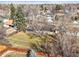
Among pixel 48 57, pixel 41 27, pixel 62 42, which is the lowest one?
pixel 48 57

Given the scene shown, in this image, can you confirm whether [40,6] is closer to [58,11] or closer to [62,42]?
[58,11]

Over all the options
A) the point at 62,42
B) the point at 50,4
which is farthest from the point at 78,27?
the point at 50,4

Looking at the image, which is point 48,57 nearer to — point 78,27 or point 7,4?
point 78,27

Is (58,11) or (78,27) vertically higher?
(58,11)

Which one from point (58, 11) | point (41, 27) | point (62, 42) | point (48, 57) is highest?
point (58, 11)

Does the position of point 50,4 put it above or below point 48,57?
above

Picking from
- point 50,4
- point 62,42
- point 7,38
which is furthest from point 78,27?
point 7,38
